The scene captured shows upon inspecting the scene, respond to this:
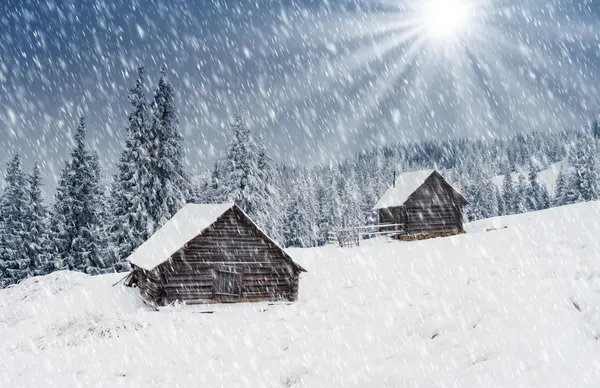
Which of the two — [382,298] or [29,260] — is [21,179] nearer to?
[29,260]

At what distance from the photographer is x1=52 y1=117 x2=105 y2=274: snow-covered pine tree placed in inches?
1545

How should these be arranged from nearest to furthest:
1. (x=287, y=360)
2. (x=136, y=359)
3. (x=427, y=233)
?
(x=287, y=360) → (x=136, y=359) → (x=427, y=233)

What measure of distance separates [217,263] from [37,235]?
1203 inches

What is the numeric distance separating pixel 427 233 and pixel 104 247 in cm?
3300

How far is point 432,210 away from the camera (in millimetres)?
40531

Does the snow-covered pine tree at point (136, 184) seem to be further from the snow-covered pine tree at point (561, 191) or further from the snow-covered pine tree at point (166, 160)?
the snow-covered pine tree at point (561, 191)

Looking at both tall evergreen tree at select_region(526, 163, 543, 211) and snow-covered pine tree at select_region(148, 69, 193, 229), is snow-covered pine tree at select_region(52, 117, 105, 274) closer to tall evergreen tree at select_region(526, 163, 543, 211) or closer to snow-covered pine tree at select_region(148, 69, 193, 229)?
snow-covered pine tree at select_region(148, 69, 193, 229)

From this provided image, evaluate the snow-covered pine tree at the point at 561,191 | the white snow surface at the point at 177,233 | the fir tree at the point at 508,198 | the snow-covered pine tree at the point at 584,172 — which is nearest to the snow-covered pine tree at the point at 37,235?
the white snow surface at the point at 177,233

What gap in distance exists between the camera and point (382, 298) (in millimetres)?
14898

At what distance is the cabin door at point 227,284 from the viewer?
69.8ft

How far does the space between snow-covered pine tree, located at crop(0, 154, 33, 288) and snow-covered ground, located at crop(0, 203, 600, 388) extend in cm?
2264

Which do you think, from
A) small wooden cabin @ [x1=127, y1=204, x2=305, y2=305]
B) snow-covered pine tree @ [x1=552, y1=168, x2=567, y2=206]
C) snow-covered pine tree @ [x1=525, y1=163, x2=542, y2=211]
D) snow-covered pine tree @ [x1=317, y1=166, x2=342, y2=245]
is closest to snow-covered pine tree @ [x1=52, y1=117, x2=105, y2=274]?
small wooden cabin @ [x1=127, y1=204, x2=305, y2=305]

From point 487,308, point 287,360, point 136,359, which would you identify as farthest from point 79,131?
point 487,308

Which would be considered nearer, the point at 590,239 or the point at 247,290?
the point at 590,239
